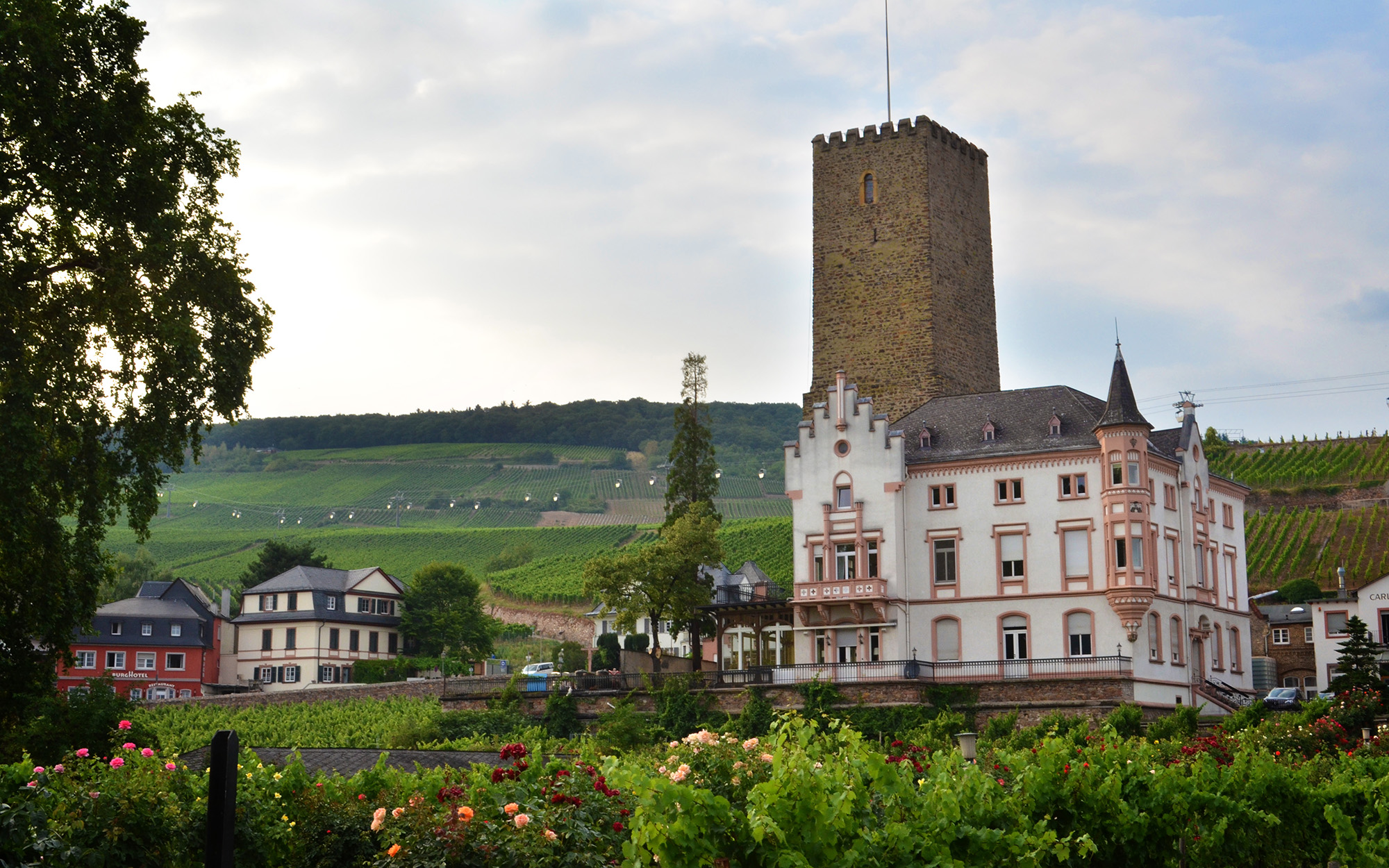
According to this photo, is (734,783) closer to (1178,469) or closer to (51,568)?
(51,568)

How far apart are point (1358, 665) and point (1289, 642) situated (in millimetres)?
27865

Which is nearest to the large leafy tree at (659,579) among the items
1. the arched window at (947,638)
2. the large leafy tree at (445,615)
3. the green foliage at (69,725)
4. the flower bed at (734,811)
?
the arched window at (947,638)

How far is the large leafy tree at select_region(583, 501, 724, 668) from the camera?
61.2m

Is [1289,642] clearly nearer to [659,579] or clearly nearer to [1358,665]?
[1358,665]

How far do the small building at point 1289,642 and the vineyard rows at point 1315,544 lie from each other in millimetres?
10317

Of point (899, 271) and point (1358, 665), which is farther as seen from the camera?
point (899, 271)

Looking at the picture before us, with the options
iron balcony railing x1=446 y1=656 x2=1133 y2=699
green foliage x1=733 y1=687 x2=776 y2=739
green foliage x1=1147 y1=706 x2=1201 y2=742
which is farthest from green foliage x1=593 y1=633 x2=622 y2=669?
green foliage x1=1147 y1=706 x2=1201 y2=742

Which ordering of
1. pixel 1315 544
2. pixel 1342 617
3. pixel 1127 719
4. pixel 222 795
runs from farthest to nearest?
pixel 1315 544, pixel 1342 617, pixel 1127 719, pixel 222 795

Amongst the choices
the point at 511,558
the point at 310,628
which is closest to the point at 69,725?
the point at 310,628

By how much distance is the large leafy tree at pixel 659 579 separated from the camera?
201ft

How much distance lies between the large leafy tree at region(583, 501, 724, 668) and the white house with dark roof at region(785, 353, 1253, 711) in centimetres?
637

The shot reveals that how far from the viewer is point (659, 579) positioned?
202 feet

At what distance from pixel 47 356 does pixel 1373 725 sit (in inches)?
1328

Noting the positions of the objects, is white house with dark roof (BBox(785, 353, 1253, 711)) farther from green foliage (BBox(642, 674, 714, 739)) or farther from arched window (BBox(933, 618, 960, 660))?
green foliage (BBox(642, 674, 714, 739))
